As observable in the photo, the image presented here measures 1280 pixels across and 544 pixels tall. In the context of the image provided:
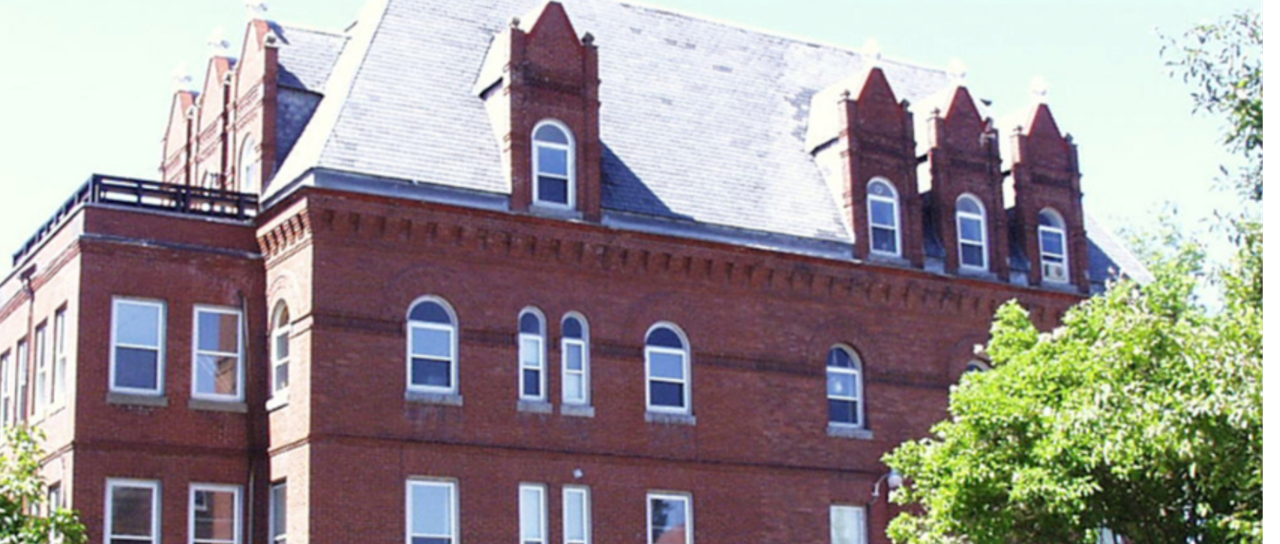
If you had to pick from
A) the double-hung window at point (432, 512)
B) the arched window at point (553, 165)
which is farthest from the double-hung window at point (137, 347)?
the arched window at point (553, 165)

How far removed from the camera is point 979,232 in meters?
37.5

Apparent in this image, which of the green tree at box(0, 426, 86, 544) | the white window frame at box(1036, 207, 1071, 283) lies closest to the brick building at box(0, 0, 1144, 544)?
the white window frame at box(1036, 207, 1071, 283)

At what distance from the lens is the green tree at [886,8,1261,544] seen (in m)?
20.5

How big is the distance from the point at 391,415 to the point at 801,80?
14.9 m

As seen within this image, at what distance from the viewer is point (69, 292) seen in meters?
30.2

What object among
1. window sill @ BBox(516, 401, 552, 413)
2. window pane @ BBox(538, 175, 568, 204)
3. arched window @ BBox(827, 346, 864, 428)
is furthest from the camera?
arched window @ BBox(827, 346, 864, 428)

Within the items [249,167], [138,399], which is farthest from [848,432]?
[138,399]

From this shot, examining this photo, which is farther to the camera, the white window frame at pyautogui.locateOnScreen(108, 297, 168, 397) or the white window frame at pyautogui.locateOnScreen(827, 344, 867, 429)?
the white window frame at pyautogui.locateOnScreen(827, 344, 867, 429)

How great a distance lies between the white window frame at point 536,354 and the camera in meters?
30.8

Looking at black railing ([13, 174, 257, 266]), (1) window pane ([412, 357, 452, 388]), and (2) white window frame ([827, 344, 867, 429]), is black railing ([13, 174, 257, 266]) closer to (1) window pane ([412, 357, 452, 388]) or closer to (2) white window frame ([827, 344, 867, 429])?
(1) window pane ([412, 357, 452, 388])

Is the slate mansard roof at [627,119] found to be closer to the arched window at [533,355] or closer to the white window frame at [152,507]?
the arched window at [533,355]

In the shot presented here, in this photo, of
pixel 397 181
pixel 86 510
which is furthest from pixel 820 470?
pixel 86 510

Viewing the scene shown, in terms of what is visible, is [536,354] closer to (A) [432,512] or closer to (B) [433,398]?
(B) [433,398]

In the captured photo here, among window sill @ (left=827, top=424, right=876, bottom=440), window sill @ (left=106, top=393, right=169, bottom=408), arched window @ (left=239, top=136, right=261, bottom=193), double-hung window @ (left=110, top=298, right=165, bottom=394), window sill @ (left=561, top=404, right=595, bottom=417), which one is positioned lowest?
window sill @ (left=827, top=424, right=876, bottom=440)
